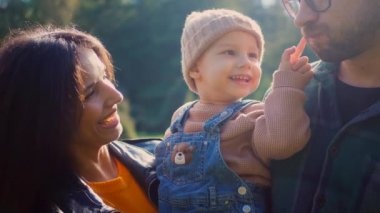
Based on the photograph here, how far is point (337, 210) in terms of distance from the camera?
2395 mm

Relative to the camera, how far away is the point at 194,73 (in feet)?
10.1

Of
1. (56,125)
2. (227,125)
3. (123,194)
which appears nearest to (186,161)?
(227,125)

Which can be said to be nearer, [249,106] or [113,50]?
[249,106]

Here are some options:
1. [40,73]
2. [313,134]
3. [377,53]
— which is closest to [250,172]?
[313,134]

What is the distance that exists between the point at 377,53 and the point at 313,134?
437mm

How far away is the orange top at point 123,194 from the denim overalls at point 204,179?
13cm

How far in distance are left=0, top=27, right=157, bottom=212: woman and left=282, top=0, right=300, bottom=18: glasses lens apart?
35.3 inches

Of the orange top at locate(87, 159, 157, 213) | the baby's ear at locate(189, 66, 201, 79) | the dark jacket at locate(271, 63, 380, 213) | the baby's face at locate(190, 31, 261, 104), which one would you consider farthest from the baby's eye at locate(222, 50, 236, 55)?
the orange top at locate(87, 159, 157, 213)

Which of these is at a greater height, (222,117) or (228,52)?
(228,52)

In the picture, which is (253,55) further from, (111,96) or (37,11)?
(37,11)

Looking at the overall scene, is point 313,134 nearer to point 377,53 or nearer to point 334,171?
point 334,171

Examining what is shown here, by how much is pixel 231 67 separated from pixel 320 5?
52 centimetres

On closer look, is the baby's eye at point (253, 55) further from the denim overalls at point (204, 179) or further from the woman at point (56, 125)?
the woman at point (56, 125)

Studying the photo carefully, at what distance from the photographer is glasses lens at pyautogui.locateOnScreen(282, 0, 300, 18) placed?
283cm
